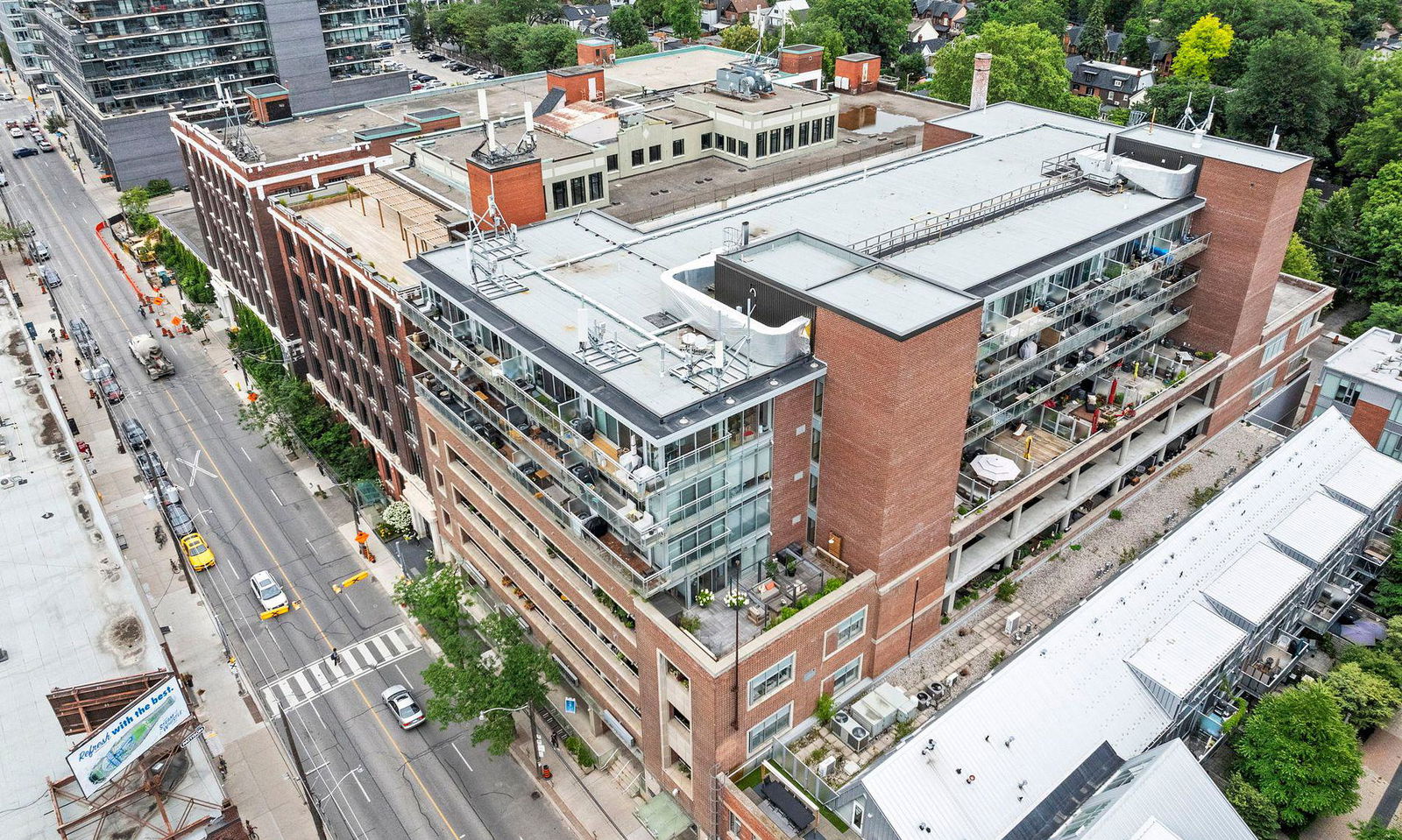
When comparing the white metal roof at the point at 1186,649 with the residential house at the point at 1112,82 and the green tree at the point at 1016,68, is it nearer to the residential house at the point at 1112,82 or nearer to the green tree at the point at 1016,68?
the green tree at the point at 1016,68

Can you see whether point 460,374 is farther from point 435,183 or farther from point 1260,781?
point 1260,781

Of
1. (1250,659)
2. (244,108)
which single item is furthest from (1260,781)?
(244,108)

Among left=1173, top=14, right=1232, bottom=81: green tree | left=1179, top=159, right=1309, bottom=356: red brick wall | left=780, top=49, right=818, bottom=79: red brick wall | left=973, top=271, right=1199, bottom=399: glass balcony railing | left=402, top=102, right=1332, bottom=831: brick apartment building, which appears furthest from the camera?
left=1173, top=14, right=1232, bottom=81: green tree

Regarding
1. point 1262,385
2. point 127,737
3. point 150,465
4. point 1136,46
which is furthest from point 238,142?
point 1136,46

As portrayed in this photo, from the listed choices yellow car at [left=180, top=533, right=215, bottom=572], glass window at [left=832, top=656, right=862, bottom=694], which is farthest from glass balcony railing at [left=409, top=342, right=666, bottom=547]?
yellow car at [left=180, top=533, right=215, bottom=572]

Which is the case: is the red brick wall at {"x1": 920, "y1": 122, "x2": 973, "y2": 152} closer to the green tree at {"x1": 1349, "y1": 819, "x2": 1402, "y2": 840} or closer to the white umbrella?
the white umbrella

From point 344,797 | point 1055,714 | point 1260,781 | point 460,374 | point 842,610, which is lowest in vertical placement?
point 344,797

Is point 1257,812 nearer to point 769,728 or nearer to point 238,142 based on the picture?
point 769,728

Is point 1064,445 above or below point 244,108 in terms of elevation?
below
